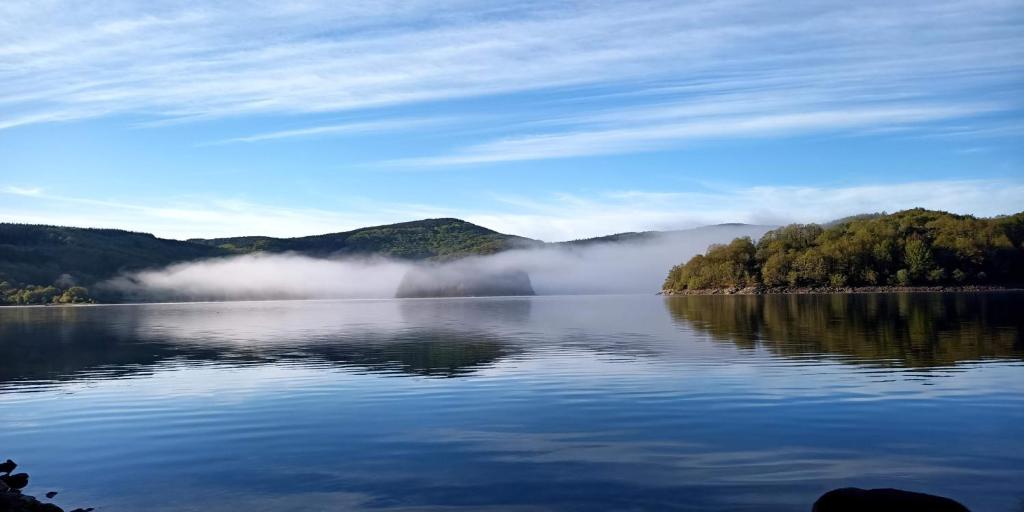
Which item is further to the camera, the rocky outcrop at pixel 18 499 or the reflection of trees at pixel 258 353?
the reflection of trees at pixel 258 353

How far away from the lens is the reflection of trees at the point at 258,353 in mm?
51844

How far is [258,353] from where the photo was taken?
6397 cm

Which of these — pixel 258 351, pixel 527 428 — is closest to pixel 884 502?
pixel 527 428

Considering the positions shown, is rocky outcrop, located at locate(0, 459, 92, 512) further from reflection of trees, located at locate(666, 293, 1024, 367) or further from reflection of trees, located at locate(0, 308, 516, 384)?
reflection of trees, located at locate(666, 293, 1024, 367)

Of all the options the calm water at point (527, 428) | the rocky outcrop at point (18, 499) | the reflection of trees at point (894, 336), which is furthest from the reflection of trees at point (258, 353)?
the rocky outcrop at point (18, 499)

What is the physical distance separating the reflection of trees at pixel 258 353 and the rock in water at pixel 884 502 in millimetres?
31115

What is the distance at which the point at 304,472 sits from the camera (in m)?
22.6

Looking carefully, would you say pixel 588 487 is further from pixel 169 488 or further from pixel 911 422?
pixel 911 422

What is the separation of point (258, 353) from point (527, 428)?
41.5 metres

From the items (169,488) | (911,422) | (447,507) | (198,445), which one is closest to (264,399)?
(198,445)

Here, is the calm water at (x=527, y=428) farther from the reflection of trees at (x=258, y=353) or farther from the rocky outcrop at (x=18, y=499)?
the reflection of trees at (x=258, y=353)

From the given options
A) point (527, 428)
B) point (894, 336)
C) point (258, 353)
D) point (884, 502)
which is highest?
point (894, 336)

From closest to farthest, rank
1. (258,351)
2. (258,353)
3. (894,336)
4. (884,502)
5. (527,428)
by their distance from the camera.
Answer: (884,502) → (527,428) → (258,353) → (258,351) → (894,336)

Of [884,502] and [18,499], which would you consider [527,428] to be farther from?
[18,499]
